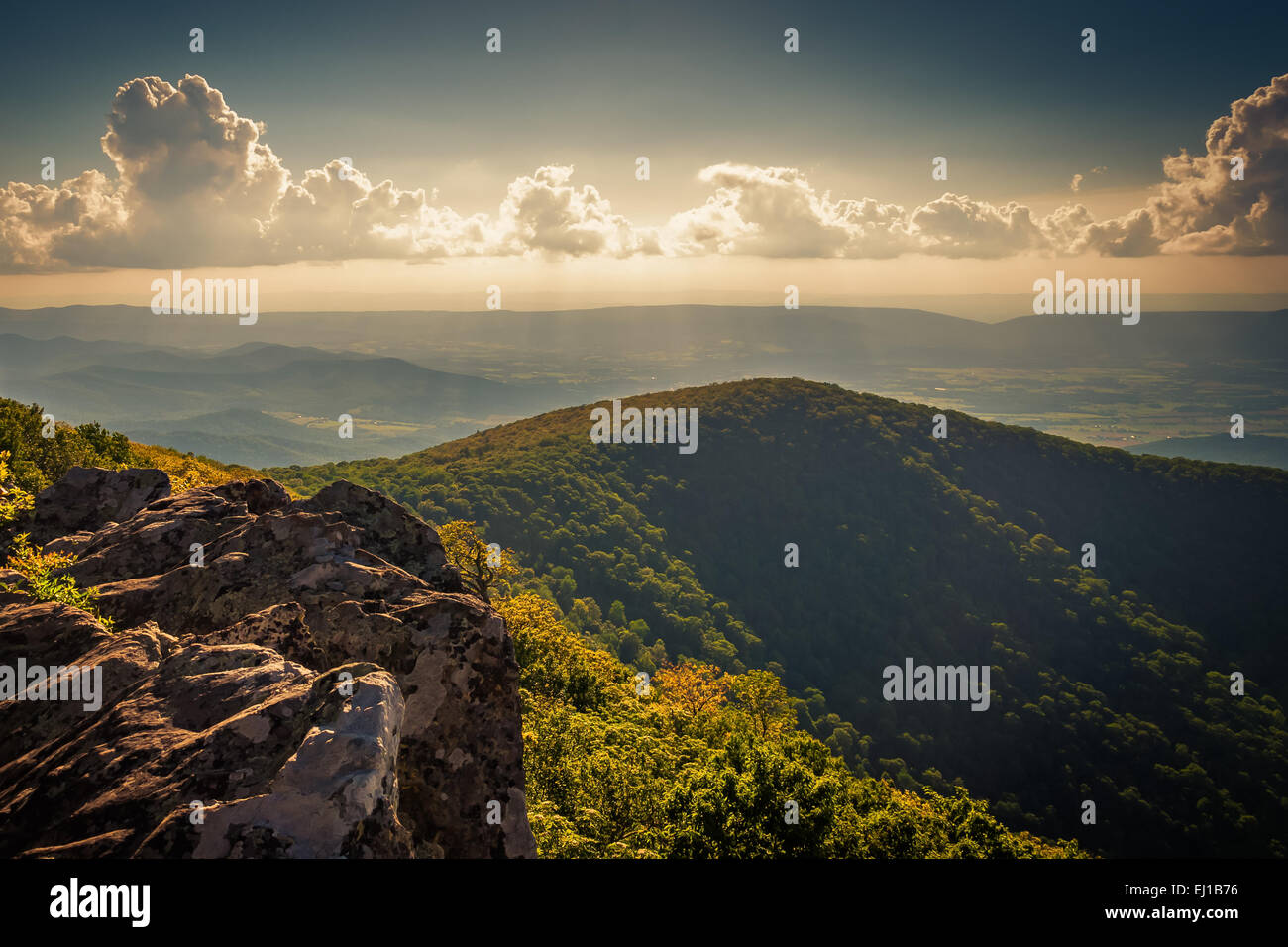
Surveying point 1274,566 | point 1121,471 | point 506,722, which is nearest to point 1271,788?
point 1274,566

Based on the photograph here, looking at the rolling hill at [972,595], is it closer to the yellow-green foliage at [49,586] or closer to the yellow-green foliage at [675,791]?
the yellow-green foliage at [675,791]

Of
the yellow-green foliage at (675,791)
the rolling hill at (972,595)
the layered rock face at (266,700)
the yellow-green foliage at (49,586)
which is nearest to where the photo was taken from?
the layered rock face at (266,700)

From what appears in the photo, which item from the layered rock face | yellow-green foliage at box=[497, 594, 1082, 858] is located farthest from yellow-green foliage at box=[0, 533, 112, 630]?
yellow-green foliage at box=[497, 594, 1082, 858]

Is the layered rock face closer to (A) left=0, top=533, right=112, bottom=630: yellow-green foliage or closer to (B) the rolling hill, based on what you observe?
(A) left=0, top=533, right=112, bottom=630: yellow-green foliage

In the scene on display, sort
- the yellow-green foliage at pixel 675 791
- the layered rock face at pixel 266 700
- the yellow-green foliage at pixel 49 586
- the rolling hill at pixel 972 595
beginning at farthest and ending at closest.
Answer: the rolling hill at pixel 972 595 → the yellow-green foliage at pixel 675 791 → the yellow-green foliage at pixel 49 586 → the layered rock face at pixel 266 700

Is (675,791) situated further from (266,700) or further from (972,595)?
(972,595)

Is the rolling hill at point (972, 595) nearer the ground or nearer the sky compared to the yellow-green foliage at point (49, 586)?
Result: nearer the ground

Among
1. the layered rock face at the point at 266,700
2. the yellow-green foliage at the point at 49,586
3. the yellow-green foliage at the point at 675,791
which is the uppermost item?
the yellow-green foliage at the point at 49,586

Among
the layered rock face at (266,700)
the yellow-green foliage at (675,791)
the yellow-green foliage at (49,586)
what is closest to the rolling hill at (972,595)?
the yellow-green foliage at (675,791)
